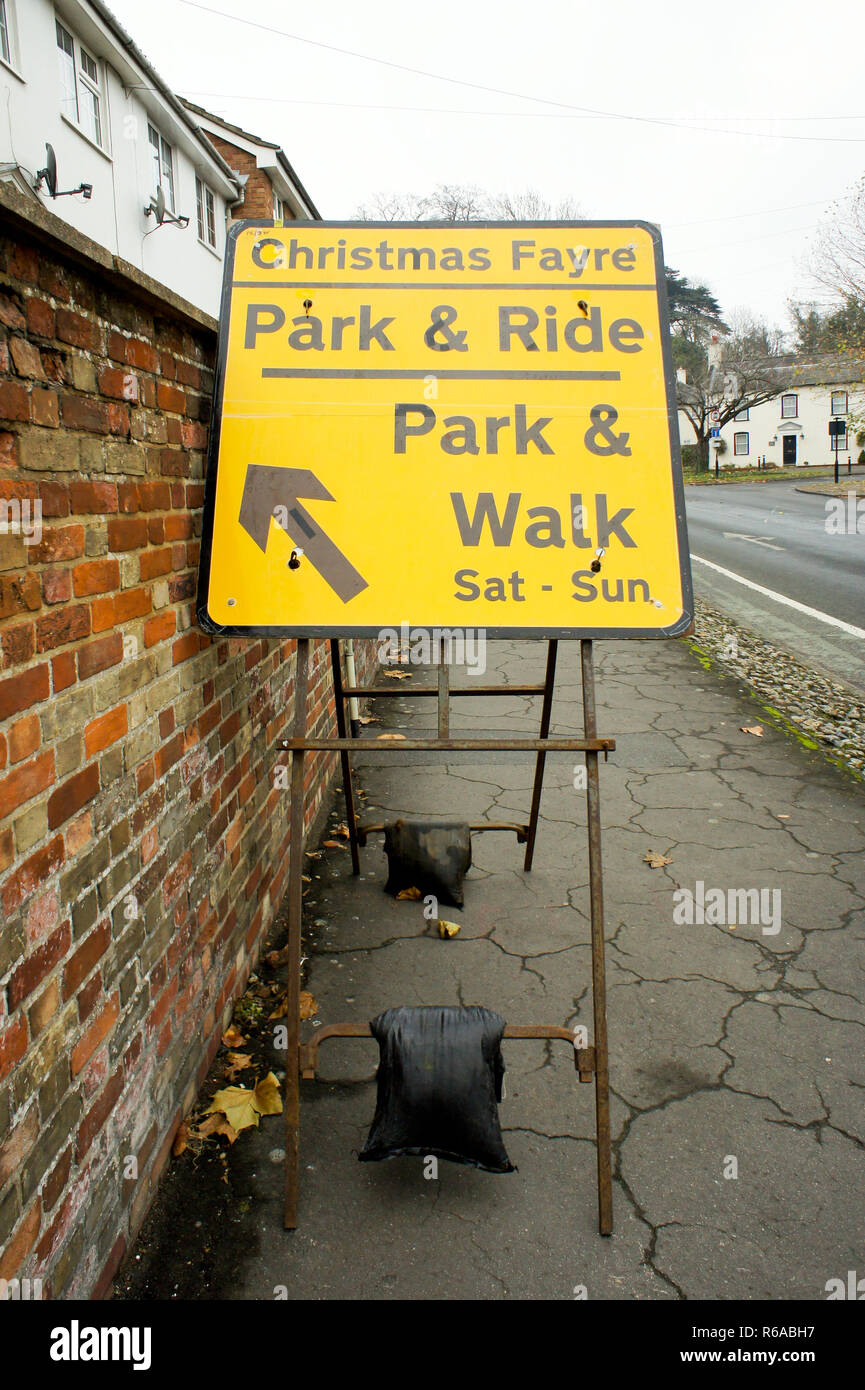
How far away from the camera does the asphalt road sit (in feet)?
26.0

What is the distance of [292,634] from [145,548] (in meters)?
0.38

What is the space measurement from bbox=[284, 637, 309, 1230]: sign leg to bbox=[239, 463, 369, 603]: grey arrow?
18 centimetres

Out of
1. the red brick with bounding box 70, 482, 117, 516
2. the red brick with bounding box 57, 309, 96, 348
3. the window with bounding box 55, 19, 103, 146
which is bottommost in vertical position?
the red brick with bounding box 70, 482, 117, 516

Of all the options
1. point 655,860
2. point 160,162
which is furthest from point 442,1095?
point 160,162

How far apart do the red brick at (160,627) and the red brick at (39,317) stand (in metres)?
0.67

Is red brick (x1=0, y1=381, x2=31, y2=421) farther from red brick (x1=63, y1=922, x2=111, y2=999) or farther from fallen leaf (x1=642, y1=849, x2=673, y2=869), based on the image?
fallen leaf (x1=642, y1=849, x2=673, y2=869)

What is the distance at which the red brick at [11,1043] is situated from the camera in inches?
52.8

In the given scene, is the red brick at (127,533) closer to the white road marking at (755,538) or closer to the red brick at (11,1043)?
the red brick at (11,1043)

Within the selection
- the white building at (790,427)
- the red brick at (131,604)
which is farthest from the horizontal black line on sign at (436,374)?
the white building at (790,427)

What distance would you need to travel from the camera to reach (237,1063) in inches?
98.8

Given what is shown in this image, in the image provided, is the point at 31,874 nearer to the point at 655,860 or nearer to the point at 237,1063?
the point at 237,1063

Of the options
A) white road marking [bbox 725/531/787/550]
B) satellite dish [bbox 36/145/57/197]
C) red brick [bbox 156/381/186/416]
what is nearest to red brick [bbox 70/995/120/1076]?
A: red brick [bbox 156/381/186/416]

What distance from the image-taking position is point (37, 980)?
147cm

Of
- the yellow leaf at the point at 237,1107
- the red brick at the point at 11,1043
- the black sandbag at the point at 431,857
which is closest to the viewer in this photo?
the red brick at the point at 11,1043
